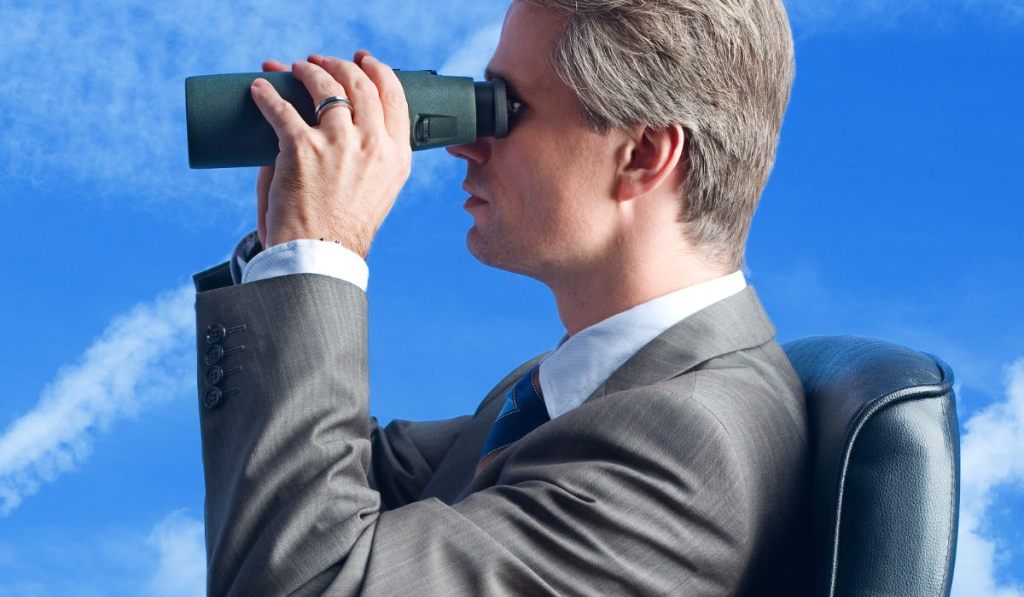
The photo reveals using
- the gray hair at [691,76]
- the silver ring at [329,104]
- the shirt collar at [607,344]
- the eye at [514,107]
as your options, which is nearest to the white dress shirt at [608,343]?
the shirt collar at [607,344]

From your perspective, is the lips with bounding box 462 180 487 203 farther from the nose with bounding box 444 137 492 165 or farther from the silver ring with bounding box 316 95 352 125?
the silver ring with bounding box 316 95 352 125

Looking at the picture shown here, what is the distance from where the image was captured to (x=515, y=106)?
1656mm

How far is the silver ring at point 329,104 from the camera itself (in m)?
1.48

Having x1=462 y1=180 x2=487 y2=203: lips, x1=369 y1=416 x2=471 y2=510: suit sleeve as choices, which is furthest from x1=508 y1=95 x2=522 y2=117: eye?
x1=369 y1=416 x2=471 y2=510: suit sleeve

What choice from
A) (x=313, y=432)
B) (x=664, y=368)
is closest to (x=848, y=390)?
(x=664, y=368)

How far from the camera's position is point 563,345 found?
1.63 meters

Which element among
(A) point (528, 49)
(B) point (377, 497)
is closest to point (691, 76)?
(A) point (528, 49)

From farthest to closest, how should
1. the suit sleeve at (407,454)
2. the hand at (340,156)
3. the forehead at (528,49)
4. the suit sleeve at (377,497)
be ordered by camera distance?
the suit sleeve at (407,454), the forehead at (528,49), the hand at (340,156), the suit sleeve at (377,497)

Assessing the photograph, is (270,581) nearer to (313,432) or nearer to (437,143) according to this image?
(313,432)

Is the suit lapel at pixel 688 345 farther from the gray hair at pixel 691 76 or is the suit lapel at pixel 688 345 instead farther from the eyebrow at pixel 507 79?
the eyebrow at pixel 507 79

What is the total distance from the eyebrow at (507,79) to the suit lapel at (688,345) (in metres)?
0.42

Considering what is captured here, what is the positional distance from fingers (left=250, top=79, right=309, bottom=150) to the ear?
45 cm

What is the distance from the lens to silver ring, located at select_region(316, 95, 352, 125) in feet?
4.87

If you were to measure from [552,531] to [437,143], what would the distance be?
0.59 meters
